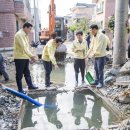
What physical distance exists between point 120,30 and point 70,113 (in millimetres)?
4085

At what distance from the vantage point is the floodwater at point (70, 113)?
5121mm

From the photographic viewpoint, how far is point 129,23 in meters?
8.97

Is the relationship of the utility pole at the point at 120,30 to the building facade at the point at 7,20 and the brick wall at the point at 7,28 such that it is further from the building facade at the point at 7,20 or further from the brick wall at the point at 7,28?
the brick wall at the point at 7,28

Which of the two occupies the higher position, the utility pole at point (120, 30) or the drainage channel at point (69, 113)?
the utility pole at point (120, 30)

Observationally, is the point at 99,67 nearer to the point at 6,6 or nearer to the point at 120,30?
the point at 120,30

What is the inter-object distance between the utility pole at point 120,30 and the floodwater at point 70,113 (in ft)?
7.29

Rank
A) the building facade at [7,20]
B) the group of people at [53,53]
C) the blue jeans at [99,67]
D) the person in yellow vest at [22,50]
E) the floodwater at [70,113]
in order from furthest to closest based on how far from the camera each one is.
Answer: the building facade at [7,20] → the blue jeans at [99,67] → the group of people at [53,53] → the person in yellow vest at [22,50] → the floodwater at [70,113]

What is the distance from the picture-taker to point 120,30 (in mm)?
8797

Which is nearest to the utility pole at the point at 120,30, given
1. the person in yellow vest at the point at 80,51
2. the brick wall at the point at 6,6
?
the person in yellow vest at the point at 80,51

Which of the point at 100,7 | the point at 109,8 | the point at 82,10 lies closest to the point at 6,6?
the point at 109,8

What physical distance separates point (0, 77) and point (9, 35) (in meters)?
10.8

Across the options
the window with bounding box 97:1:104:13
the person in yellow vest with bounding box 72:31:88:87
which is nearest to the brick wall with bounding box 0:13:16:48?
the person in yellow vest with bounding box 72:31:88:87

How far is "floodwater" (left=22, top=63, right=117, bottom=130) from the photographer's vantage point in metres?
5.12

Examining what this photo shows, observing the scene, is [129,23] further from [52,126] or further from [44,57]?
[52,126]
